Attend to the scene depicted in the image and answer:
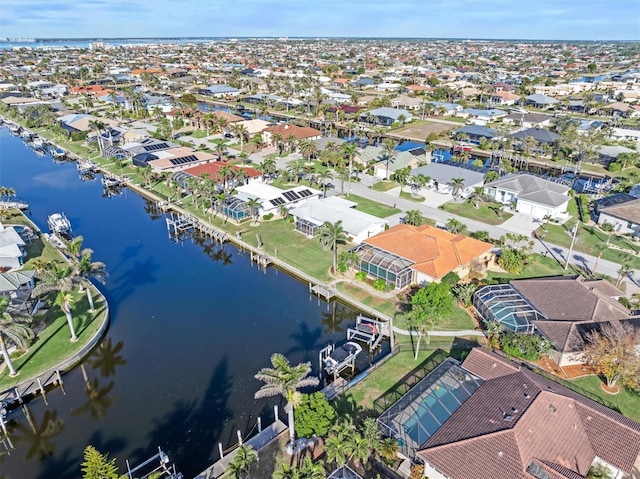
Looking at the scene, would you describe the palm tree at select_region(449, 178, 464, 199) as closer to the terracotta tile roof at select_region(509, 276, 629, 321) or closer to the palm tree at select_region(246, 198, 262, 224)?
the terracotta tile roof at select_region(509, 276, 629, 321)

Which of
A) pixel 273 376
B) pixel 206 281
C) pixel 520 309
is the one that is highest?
pixel 273 376

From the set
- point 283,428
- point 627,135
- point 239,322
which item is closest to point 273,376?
point 283,428

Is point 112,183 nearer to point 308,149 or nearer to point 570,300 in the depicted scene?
point 308,149

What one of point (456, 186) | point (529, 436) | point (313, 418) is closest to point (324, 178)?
point (456, 186)

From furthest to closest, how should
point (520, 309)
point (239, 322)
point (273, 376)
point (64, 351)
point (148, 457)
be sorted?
point (239, 322) → point (520, 309) → point (64, 351) → point (148, 457) → point (273, 376)

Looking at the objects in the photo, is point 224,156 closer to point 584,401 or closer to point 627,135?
point 584,401

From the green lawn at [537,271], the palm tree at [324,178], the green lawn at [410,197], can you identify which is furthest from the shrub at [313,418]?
the green lawn at [410,197]

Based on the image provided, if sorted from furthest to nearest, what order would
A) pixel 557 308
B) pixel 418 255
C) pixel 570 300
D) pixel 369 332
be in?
pixel 418 255
pixel 369 332
pixel 570 300
pixel 557 308
